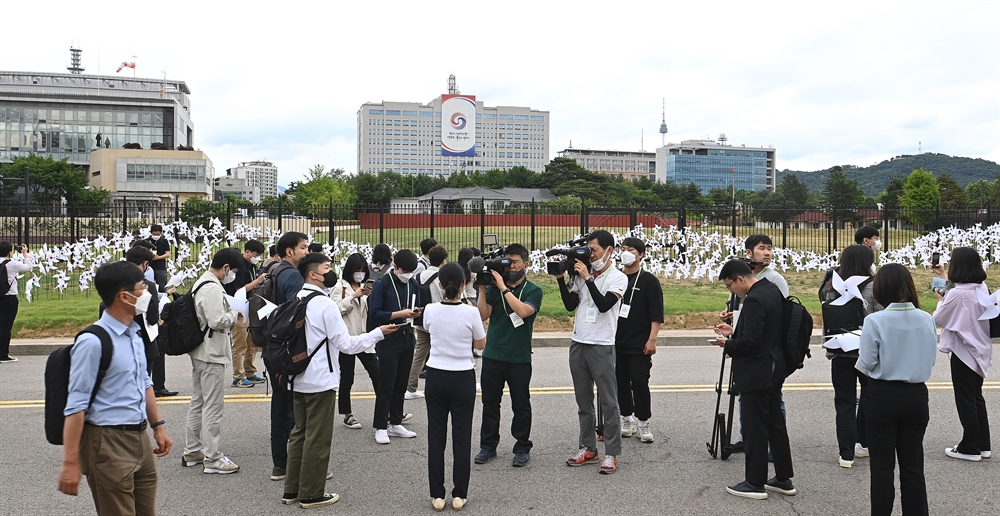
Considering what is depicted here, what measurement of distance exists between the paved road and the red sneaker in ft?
0.26

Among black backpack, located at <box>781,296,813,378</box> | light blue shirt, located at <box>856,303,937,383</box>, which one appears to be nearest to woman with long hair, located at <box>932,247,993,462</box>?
black backpack, located at <box>781,296,813,378</box>

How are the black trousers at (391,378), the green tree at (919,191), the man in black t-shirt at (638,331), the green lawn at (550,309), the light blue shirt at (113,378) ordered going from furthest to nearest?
the green tree at (919,191), the green lawn at (550,309), the black trousers at (391,378), the man in black t-shirt at (638,331), the light blue shirt at (113,378)

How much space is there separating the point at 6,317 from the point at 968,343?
11.9m

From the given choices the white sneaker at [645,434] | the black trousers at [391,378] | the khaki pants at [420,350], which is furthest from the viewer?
the khaki pants at [420,350]

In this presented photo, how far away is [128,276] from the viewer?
3777 mm

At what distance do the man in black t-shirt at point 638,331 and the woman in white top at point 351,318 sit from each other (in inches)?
94.5

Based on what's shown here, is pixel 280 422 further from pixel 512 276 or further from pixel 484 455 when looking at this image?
pixel 512 276

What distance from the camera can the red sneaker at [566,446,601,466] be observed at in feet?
20.4

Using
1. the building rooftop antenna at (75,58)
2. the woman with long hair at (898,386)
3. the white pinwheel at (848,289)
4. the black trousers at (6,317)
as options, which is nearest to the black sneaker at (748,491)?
the woman with long hair at (898,386)

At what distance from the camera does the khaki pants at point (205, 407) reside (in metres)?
6.12

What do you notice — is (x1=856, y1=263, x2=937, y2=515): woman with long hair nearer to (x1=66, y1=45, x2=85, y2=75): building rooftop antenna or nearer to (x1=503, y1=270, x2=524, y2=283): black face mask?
(x1=503, y1=270, x2=524, y2=283): black face mask

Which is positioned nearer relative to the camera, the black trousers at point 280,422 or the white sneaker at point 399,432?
the black trousers at point 280,422

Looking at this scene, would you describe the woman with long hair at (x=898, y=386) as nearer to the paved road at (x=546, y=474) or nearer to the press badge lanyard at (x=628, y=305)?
the paved road at (x=546, y=474)

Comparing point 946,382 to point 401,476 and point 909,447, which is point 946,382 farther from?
point 401,476
